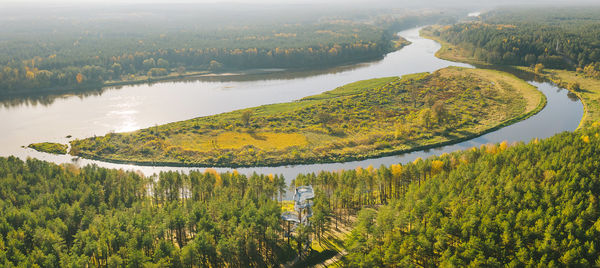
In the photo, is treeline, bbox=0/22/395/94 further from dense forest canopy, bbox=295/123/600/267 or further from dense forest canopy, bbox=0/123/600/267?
dense forest canopy, bbox=295/123/600/267

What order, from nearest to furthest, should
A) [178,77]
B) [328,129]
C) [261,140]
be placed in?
[261,140] → [328,129] → [178,77]

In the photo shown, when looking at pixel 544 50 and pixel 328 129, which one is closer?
pixel 328 129

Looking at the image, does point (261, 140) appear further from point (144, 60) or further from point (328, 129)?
point (144, 60)

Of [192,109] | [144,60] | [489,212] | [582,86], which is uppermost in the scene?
[144,60]

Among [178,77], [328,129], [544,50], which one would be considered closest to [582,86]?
[544,50]

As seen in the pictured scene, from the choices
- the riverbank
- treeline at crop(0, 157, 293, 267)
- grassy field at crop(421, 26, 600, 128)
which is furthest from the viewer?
the riverbank

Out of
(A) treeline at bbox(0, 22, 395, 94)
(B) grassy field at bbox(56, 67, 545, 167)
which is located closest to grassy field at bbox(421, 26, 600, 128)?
(B) grassy field at bbox(56, 67, 545, 167)
